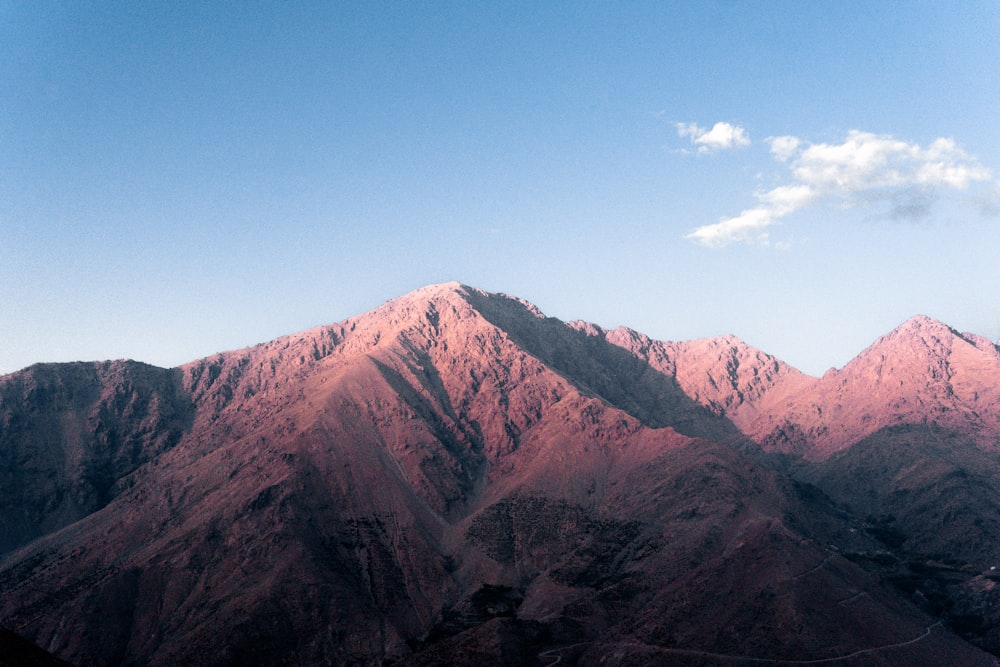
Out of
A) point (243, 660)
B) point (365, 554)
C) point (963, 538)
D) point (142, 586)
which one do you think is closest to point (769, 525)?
point (963, 538)

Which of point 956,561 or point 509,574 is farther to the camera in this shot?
point 956,561

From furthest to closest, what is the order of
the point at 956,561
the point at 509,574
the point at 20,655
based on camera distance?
the point at 956,561 → the point at 509,574 → the point at 20,655

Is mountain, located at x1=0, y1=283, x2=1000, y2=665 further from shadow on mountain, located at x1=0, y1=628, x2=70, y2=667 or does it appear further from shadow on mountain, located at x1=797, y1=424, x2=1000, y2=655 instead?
shadow on mountain, located at x1=0, y1=628, x2=70, y2=667

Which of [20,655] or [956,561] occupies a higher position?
[20,655]

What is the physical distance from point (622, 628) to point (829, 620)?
3475 cm

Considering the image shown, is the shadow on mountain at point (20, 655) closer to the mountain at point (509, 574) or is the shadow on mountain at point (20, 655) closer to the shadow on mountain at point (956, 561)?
the mountain at point (509, 574)

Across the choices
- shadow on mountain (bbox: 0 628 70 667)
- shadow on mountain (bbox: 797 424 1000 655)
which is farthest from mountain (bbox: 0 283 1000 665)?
shadow on mountain (bbox: 0 628 70 667)

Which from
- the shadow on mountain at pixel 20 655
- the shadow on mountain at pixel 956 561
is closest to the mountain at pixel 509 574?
the shadow on mountain at pixel 956 561

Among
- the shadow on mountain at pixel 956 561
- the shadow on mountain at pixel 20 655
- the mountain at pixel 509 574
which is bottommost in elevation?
the shadow on mountain at pixel 956 561

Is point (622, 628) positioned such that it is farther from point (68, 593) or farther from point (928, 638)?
point (68, 593)

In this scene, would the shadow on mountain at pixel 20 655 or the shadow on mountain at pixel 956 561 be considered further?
the shadow on mountain at pixel 956 561

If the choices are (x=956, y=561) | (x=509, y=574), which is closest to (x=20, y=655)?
(x=509, y=574)

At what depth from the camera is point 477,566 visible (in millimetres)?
168875

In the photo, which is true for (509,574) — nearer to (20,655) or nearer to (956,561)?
(956,561)
